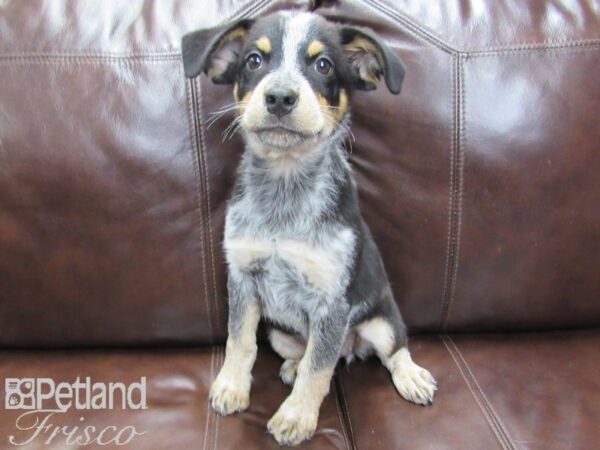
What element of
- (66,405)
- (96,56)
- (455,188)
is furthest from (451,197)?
(66,405)

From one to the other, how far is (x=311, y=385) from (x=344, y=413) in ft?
0.42

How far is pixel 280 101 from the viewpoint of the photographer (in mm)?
1263

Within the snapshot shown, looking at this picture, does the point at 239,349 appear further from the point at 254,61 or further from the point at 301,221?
the point at 254,61

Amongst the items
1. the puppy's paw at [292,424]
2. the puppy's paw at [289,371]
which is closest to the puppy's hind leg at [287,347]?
the puppy's paw at [289,371]

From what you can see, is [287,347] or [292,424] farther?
[287,347]

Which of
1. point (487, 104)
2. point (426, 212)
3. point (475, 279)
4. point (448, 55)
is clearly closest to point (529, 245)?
point (475, 279)

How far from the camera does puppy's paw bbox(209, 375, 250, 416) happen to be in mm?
1437

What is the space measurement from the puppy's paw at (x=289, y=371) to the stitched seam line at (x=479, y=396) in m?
0.46

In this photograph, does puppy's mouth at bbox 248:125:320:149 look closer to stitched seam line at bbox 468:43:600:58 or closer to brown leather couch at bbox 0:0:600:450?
brown leather couch at bbox 0:0:600:450

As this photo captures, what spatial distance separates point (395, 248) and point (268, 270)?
16.9 inches

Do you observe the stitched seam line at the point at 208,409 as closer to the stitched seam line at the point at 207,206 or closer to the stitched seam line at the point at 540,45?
the stitched seam line at the point at 207,206

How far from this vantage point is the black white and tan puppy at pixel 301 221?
1370mm

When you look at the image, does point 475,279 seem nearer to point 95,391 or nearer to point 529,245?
point 529,245

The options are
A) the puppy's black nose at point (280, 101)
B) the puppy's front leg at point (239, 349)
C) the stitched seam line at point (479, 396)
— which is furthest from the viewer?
the puppy's front leg at point (239, 349)
